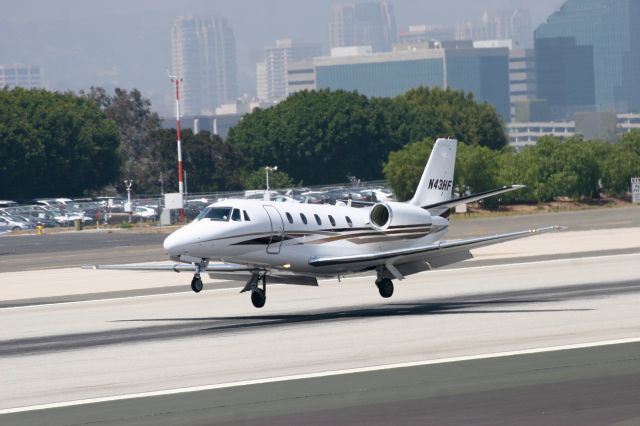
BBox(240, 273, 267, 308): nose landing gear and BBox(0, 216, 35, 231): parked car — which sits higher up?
BBox(240, 273, 267, 308): nose landing gear

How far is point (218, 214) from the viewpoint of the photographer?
35.5 m

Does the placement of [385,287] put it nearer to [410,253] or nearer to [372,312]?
[372,312]

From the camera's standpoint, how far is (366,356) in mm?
28297

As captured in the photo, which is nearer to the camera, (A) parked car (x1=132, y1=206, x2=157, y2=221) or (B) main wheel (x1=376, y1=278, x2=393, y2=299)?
(B) main wheel (x1=376, y1=278, x2=393, y2=299)

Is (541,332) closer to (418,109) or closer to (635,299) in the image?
(635,299)

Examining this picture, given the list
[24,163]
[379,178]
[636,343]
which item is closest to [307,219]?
[636,343]

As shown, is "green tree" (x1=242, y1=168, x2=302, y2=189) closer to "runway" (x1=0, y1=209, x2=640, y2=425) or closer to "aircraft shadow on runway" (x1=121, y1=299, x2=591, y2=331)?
"runway" (x1=0, y1=209, x2=640, y2=425)

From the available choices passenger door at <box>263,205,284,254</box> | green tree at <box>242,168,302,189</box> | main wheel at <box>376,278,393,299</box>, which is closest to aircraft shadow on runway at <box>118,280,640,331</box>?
main wheel at <box>376,278,393,299</box>

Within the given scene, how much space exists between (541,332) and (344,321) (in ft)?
20.8

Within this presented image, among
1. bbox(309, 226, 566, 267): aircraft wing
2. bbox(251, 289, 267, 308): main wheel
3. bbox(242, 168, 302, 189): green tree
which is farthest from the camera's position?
bbox(242, 168, 302, 189): green tree

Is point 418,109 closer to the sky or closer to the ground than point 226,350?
closer to the sky

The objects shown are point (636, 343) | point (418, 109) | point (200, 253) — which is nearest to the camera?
point (636, 343)

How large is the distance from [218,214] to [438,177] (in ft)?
33.9

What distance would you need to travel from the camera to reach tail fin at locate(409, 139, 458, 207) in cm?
4291
